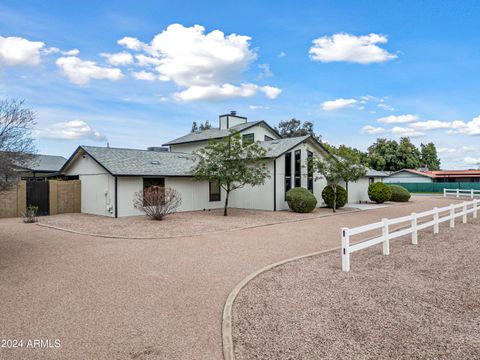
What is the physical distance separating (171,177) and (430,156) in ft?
211

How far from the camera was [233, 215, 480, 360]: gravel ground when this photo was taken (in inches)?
154

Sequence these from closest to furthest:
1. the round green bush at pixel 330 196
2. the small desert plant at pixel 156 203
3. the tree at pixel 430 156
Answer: the small desert plant at pixel 156 203 < the round green bush at pixel 330 196 < the tree at pixel 430 156

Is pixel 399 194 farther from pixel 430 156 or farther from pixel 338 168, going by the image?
pixel 430 156

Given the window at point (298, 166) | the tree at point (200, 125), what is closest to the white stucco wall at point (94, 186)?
the window at point (298, 166)

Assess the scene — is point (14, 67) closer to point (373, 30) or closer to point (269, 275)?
point (269, 275)

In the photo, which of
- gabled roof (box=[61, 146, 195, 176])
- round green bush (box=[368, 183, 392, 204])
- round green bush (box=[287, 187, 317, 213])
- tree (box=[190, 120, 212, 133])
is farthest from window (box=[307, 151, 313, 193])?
tree (box=[190, 120, 212, 133])

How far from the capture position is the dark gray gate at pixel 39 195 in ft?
57.9

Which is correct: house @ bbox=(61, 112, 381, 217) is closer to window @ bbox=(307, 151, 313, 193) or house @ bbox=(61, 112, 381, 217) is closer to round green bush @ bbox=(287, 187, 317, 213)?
window @ bbox=(307, 151, 313, 193)

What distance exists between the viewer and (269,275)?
22.2 feet

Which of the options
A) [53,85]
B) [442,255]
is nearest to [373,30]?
[442,255]

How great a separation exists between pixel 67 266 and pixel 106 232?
4.73m

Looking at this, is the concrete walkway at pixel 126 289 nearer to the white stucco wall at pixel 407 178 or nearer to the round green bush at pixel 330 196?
the round green bush at pixel 330 196

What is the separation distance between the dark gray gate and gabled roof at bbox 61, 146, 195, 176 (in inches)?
99.3

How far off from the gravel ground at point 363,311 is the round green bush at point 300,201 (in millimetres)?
10632
